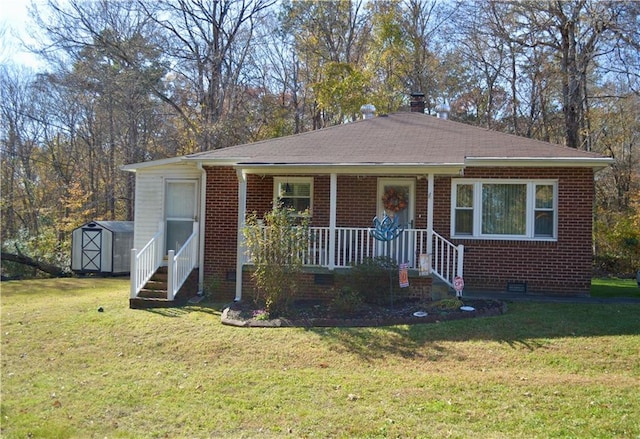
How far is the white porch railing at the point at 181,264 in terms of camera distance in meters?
10.8

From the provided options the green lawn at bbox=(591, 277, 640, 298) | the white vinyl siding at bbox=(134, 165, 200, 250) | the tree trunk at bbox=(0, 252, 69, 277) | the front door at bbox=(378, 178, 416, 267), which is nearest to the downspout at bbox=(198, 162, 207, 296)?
the white vinyl siding at bbox=(134, 165, 200, 250)

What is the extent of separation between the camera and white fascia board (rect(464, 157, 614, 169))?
10844 millimetres

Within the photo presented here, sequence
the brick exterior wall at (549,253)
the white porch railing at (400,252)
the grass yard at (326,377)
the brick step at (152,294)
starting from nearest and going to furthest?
the grass yard at (326,377)
the white porch railing at (400,252)
the brick step at (152,294)
the brick exterior wall at (549,253)

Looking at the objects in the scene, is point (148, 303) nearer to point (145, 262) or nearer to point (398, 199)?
point (145, 262)

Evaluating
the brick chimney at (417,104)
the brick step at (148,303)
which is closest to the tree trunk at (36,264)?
the brick step at (148,303)

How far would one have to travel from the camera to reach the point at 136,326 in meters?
9.24

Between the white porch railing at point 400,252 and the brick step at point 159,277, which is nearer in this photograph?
the white porch railing at point 400,252

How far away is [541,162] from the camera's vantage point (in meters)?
11.0

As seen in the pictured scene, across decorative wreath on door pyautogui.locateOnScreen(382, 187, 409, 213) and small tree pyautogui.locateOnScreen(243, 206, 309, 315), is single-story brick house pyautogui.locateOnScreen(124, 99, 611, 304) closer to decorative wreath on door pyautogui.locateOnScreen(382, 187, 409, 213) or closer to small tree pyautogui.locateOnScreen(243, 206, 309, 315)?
decorative wreath on door pyautogui.locateOnScreen(382, 187, 409, 213)

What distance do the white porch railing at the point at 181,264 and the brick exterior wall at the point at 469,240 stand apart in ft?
1.23

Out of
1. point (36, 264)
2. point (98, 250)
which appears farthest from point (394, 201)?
point (36, 264)

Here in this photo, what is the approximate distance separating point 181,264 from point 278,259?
2976 mm

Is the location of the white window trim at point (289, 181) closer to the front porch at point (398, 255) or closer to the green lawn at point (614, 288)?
the front porch at point (398, 255)

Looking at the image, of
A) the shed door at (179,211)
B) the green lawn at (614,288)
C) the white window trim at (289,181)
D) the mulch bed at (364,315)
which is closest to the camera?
the mulch bed at (364,315)
